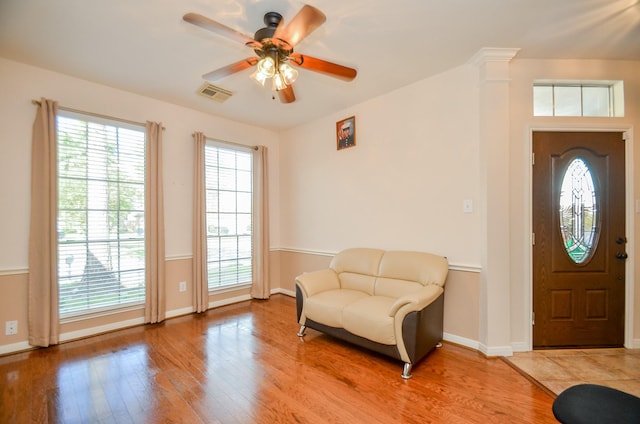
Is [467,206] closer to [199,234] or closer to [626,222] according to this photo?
[626,222]

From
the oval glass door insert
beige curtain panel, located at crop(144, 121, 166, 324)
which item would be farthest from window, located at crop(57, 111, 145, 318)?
the oval glass door insert

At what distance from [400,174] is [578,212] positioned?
1730 millimetres

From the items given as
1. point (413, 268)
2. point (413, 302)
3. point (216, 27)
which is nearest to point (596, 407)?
point (413, 302)

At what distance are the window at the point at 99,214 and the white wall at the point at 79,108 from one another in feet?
0.72

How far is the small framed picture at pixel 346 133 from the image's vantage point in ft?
12.7

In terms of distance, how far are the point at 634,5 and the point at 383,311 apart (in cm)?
295

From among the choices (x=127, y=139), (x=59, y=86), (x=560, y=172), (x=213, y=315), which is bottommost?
(x=213, y=315)

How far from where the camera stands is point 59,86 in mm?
3002

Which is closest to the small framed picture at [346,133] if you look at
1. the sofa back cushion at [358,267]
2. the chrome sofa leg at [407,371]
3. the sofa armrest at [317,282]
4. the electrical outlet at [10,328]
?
the sofa back cushion at [358,267]

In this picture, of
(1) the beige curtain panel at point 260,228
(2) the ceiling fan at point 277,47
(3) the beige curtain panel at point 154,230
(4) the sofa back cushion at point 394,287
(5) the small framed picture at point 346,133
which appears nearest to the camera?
(2) the ceiling fan at point 277,47

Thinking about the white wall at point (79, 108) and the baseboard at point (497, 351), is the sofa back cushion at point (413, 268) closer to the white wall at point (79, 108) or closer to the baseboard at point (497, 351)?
the baseboard at point (497, 351)

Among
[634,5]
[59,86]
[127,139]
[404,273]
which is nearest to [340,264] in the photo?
[404,273]

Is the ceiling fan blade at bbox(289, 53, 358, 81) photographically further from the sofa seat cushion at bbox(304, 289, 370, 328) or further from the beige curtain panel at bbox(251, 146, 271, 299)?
the beige curtain panel at bbox(251, 146, 271, 299)

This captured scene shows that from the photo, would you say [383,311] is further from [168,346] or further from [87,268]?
[87,268]
